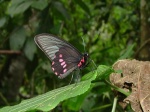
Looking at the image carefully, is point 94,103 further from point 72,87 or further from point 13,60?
point 72,87

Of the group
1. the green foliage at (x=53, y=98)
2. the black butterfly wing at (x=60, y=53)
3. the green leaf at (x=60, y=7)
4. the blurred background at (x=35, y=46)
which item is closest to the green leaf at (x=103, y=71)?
the green foliage at (x=53, y=98)

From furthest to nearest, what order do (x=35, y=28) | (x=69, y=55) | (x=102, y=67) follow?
(x=35, y=28) < (x=69, y=55) < (x=102, y=67)

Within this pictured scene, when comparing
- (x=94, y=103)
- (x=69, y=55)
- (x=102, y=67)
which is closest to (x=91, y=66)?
(x=69, y=55)

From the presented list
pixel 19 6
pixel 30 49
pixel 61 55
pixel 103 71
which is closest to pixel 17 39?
Answer: pixel 30 49

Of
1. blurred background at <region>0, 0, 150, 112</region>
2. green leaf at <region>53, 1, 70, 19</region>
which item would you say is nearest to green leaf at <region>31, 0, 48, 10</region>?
blurred background at <region>0, 0, 150, 112</region>

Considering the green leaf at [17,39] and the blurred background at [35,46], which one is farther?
the green leaf at [17,39]

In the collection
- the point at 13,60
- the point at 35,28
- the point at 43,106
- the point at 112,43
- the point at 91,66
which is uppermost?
the point at 43,106

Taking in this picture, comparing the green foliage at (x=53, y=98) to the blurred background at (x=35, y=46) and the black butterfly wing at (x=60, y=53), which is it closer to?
the black butterfly wing at (x=60, y=53)
